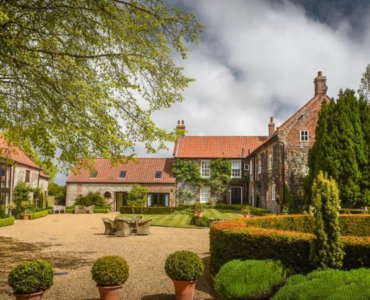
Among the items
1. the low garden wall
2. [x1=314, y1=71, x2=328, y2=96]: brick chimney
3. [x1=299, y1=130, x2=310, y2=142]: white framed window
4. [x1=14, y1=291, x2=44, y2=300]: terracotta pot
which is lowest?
[x1=14, y1=291, x2=44, y2=300]: terracotta pot

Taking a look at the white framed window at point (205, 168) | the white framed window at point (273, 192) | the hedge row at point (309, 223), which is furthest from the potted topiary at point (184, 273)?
the white framed window at point (205, 168)

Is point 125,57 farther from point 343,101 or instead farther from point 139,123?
point 343,101

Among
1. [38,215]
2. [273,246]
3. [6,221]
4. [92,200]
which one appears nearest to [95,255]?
[273,246]

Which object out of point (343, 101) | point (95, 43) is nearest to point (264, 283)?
point (95, 43)

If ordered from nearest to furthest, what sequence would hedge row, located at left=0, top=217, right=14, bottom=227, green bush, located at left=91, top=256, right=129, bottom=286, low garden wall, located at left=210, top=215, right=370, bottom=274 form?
low garden wall, located at left=210, top=215, right=370, bottom=274 → green bush, located at left=91, top=256, right=129, bottom=286 → hedge row, located at left=0, top=217, right=14, bottom=227

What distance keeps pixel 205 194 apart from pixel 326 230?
36.2 m

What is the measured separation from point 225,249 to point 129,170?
37.7 m

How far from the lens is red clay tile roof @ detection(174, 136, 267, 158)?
45156 millimetres

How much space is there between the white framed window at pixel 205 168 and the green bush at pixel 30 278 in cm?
3660

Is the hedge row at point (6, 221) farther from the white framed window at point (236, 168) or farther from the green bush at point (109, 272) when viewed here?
the white framed window at point (236, 168)

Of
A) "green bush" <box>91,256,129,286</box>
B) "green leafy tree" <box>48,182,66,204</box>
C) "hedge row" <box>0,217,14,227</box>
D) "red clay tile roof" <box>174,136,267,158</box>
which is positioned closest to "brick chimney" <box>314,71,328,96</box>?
"red clay tile roof" <box>174,136,267,158</box>

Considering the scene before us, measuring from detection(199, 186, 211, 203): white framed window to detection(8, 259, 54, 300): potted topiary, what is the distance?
36.3m

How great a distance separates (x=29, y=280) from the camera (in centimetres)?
755

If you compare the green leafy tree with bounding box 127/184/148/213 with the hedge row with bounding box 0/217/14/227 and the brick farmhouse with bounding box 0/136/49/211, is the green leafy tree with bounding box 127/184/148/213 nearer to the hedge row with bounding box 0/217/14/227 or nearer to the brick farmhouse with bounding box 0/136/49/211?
the brick farmhouse with bounding box 0/136/49/211
